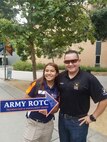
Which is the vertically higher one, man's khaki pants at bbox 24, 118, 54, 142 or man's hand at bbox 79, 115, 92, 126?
man's hand at bbox 79, 115, 92, 126

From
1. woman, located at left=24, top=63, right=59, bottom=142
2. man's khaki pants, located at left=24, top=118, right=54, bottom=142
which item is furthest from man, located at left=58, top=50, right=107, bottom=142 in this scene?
man's khaki pants, located at left=24, top=118, right=54, bottom=142

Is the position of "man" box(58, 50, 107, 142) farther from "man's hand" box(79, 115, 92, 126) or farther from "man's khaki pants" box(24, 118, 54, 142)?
"man's khaki pants" box(24, 118, 54, 142)

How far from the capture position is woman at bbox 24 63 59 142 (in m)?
4.41

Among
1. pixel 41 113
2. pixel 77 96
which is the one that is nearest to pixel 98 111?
pixel 77 96

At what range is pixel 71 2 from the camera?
Result: 15.2 meters

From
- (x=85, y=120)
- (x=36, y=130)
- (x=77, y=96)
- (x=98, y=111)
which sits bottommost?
(x=36, y=130)

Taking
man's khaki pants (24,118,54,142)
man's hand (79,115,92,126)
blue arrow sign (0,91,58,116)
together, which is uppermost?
blue arrow sign (0,91,58,116)

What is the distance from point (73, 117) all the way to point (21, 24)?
12073 millimetres

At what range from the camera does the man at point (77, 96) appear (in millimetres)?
4172

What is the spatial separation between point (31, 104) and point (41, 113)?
266 mm

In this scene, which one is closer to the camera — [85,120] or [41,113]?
[85,120]

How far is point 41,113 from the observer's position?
4.45 meters

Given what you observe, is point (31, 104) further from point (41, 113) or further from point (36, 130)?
point (36, 130)

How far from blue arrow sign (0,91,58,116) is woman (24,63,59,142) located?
0.08 metres
